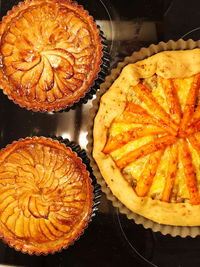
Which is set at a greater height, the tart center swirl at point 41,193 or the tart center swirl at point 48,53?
the tart center swirl at point 48,53

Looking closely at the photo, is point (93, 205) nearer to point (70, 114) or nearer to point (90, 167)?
point (90, 167)

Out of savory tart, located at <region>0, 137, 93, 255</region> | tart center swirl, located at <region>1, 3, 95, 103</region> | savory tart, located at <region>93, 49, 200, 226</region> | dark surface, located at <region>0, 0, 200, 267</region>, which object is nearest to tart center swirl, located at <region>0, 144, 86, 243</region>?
savory tart, located at <region>0, 137, 93, 255</region>

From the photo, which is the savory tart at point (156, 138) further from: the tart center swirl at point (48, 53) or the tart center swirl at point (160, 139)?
the tart center swirl at point (48, 53)

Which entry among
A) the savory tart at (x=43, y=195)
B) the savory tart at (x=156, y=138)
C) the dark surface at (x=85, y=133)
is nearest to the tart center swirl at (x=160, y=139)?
the savory tart at (x=156, y=138)

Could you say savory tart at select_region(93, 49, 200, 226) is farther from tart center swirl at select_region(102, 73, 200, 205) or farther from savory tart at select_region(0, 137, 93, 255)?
savory tart at select_region(0, 137, 93, 255)

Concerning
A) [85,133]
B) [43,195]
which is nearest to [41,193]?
[43,195]
